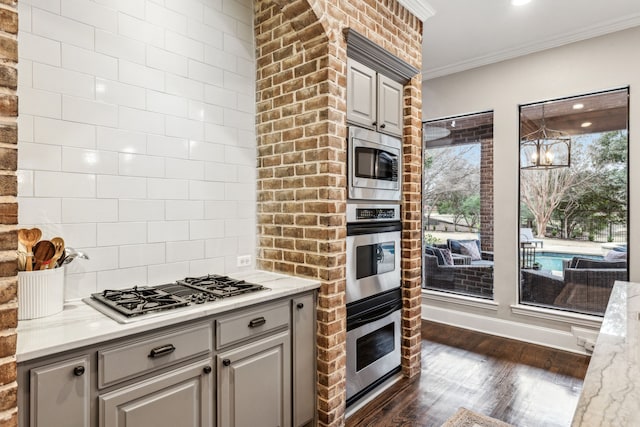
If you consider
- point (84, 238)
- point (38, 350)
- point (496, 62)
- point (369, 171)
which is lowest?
point (38, 350)

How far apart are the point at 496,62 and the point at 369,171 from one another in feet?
7.75

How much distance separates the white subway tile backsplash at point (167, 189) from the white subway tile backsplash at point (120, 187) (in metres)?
0.04

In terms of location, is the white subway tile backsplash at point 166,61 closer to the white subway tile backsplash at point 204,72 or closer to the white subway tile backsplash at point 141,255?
the white subway tile backsplash at point 204,72

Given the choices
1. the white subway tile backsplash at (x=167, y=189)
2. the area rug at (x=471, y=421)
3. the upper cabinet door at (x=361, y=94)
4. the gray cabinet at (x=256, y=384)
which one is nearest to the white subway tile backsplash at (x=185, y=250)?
the white subway tile backsplash at (x=167, y=189)

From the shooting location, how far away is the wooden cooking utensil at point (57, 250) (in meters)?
1.65

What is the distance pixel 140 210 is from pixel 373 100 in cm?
168

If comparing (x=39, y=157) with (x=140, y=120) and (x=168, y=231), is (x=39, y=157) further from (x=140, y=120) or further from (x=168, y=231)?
(x=168, y=231)

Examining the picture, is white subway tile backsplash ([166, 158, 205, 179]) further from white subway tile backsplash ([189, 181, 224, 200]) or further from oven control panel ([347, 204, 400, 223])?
oven control panel ([347, 204, 400, 223])

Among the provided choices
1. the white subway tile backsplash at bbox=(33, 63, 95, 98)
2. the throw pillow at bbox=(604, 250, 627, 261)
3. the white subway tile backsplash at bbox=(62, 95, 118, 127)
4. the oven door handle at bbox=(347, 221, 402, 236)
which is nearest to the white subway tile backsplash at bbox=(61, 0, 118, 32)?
the white subway tile backsplash at bbox=(33, 63, 95, 98)

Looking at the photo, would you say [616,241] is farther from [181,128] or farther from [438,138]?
[181,128]

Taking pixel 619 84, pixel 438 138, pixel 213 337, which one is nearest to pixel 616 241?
pixel 619 84

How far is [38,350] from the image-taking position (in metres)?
1.21

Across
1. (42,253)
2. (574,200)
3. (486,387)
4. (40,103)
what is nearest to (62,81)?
(40,103)

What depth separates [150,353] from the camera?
1.50 m
